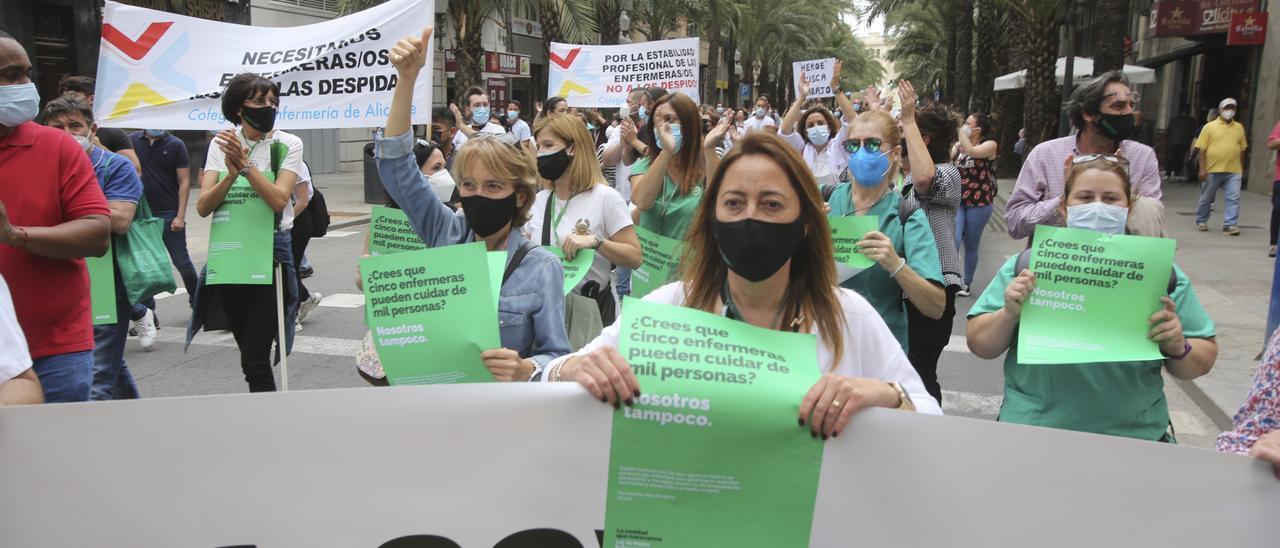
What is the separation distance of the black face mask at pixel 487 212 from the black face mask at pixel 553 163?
1333 millimetres

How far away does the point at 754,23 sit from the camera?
4478 centimetres

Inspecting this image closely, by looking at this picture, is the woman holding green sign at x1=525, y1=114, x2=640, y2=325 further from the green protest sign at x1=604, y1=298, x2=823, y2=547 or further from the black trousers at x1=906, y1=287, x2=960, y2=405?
the green protest sign at x1=604, y1=298, x2=823, y2=547

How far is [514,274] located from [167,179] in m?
6.45

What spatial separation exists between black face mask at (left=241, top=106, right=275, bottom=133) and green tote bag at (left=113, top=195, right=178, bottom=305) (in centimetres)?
66

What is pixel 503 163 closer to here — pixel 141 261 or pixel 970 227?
pixel 141 261

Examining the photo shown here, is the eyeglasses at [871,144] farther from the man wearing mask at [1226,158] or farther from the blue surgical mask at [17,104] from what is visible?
the man wearing mask at [1226,158]

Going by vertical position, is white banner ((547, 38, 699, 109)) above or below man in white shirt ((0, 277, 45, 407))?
above

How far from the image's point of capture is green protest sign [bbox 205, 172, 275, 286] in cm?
460

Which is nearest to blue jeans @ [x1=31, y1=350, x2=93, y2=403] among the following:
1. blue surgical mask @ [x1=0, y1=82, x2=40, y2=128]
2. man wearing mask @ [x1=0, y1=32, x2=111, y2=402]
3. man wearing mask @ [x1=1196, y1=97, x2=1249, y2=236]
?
man wearing mask @ [x1=0, y1=32, x2=111, y2=402]

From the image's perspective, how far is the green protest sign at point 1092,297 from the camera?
2.54 m

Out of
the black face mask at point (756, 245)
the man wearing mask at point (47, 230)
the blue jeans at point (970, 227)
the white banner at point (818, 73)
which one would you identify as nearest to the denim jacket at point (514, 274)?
the black face mask at point (756, 245)

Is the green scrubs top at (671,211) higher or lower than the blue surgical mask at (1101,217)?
lower

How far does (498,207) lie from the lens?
310 centimetres

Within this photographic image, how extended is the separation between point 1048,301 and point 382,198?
16.6 m
